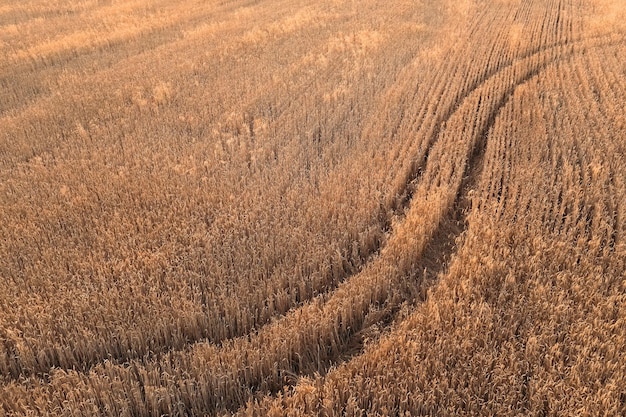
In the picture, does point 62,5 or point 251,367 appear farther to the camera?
point 62,5

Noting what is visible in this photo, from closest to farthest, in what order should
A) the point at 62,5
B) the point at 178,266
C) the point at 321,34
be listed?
1. the point at 178,266
2. the point at 321,34
3. the point at 62,5

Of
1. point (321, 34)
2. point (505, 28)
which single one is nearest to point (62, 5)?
point (321, 34)

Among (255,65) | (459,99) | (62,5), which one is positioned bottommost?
(459,99)

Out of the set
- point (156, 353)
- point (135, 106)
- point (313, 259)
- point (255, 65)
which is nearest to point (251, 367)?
point (156, 353)

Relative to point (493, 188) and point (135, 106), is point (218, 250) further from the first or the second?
point (135, 106)

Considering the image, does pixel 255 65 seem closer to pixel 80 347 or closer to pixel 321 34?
pixel 321 34

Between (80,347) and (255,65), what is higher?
(255,65)

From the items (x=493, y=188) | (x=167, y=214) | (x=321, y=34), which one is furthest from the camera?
(x=321, y=34)
